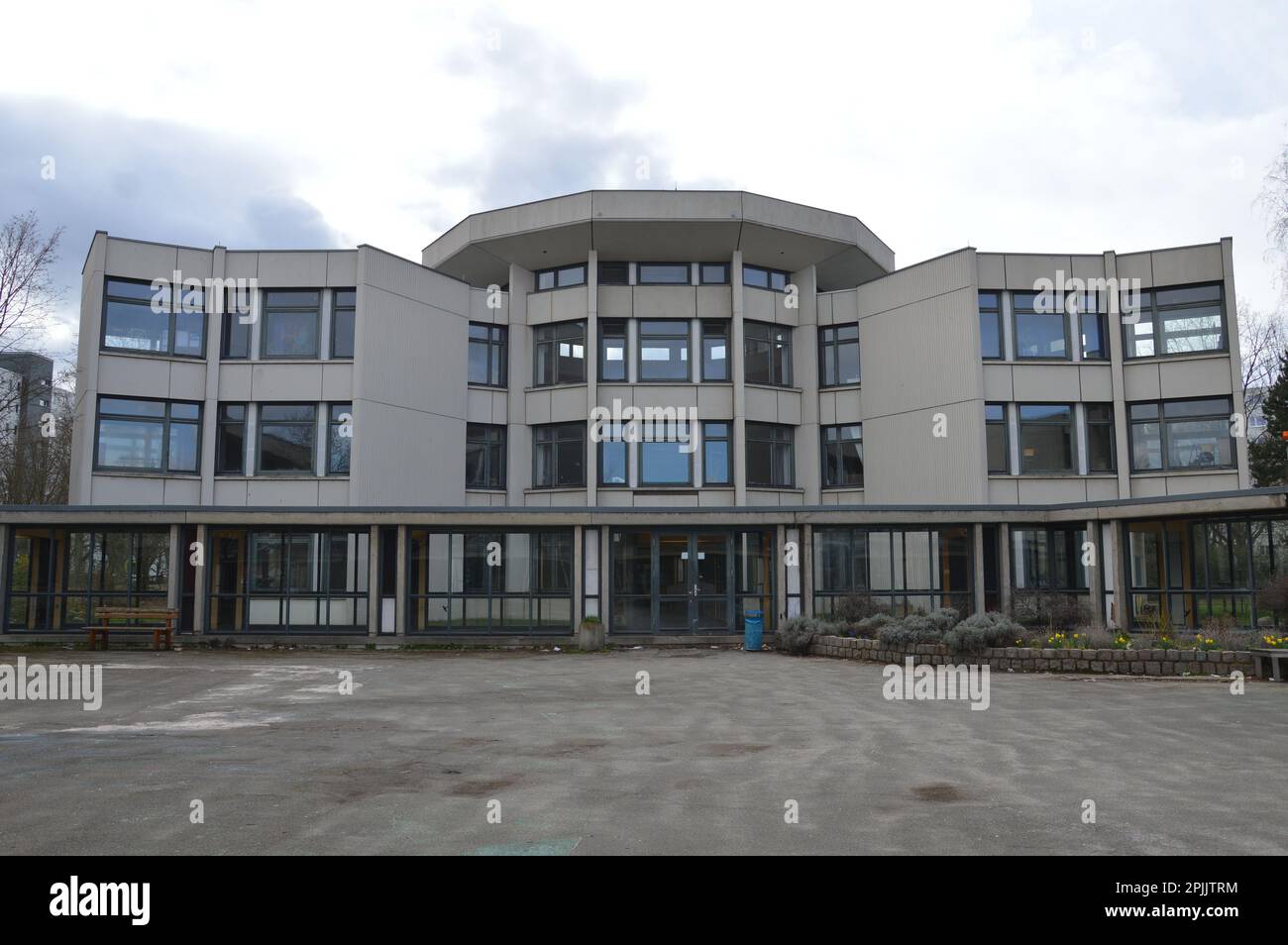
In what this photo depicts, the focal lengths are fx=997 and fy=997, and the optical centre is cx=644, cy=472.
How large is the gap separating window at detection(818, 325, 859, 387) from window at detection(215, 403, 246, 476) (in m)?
19.1

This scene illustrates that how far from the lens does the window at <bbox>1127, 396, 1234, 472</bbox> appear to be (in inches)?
1194

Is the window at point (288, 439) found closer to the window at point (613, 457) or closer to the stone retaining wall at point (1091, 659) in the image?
the window at point (613, 457)

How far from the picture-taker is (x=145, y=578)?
26.5 metres

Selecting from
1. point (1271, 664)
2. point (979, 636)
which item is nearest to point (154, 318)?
point (979, 636)

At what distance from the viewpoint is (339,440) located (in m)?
30.6

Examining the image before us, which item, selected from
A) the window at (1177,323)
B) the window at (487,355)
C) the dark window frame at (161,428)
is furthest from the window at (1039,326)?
the dark window frame at (161,428)

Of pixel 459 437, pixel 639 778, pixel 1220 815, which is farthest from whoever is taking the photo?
pixel 459 437

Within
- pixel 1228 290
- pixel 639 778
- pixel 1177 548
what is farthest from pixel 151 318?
pixel 1228 290

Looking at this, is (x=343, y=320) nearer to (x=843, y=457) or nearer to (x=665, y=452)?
(x=665, y=452)

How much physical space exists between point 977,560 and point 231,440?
22.4 meters

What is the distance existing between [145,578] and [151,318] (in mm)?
8740

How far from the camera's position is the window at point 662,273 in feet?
113

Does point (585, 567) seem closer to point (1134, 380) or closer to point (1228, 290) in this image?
point (1134, 380)
